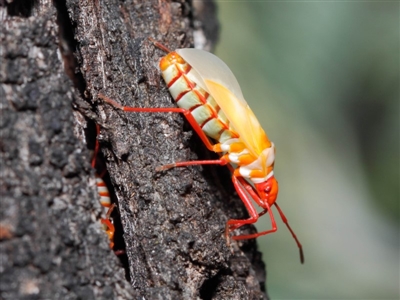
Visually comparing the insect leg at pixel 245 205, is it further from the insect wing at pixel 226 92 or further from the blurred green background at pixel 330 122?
the blurred green background at pixel 330 122

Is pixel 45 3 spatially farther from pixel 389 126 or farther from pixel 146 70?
pixel 389 126

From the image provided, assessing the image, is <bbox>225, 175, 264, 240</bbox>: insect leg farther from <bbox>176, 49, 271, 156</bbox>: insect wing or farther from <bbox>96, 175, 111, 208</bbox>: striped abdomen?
<bbox>96, 175, 111, 208</bbox>: striped abdomen

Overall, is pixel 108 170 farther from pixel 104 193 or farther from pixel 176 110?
pixel 176 110

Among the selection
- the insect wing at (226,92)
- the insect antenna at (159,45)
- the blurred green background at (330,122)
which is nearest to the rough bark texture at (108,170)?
the insect antenna at (159,45)

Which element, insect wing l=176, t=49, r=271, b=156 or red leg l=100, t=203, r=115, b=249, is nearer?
red leg l=100, t=203, r=115, b=249

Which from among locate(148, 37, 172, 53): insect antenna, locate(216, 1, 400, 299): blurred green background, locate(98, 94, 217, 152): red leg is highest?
locate(148, 37, 172, 53): insect antenna

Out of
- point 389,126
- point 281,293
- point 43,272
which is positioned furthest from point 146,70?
point 389,126

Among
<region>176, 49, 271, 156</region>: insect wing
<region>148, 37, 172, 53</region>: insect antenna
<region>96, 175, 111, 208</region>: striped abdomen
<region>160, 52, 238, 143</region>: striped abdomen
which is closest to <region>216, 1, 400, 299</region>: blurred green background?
<region>176, 49, 271, 156</region>: insect wing
